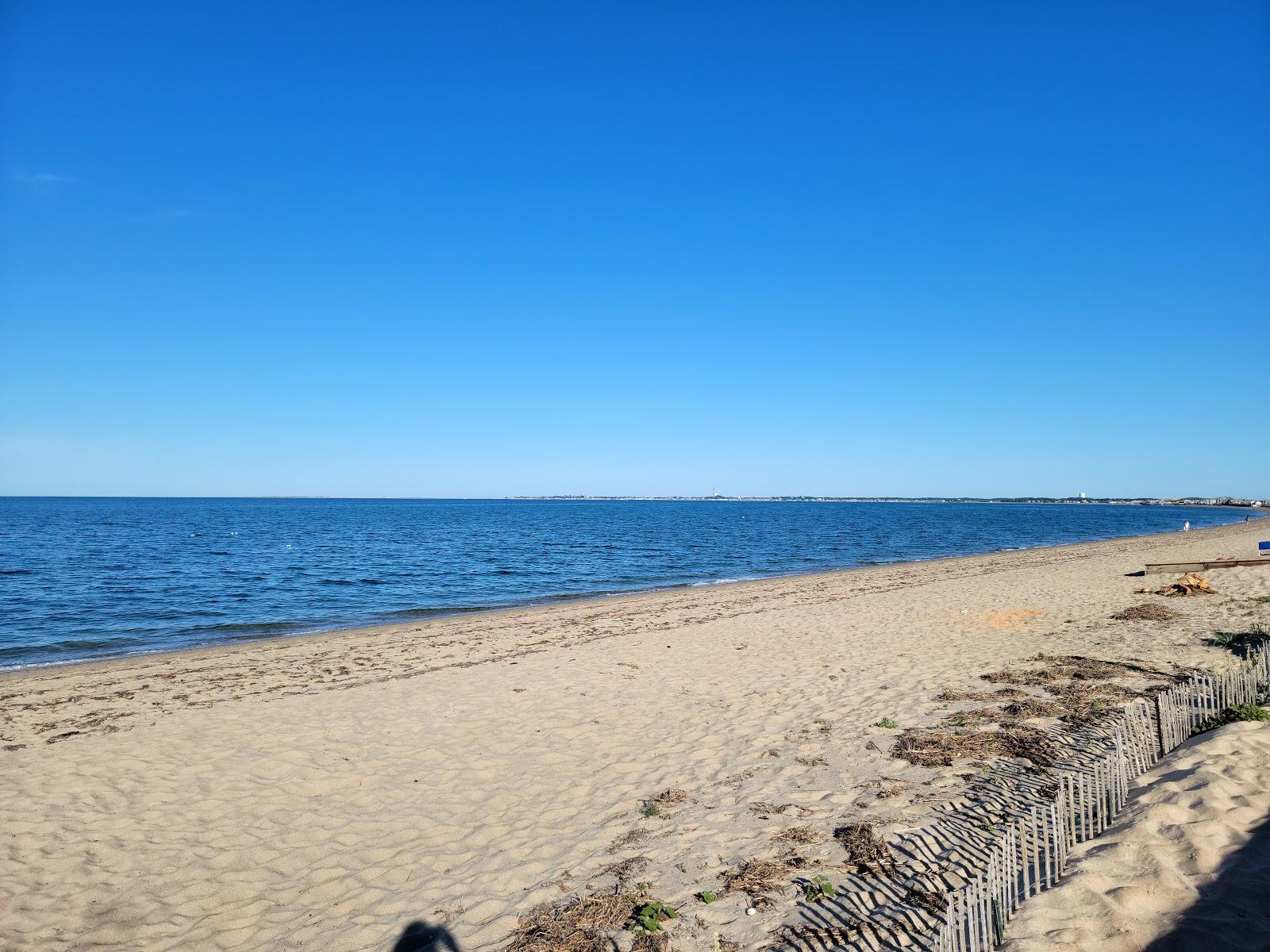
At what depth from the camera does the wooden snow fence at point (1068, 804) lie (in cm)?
452

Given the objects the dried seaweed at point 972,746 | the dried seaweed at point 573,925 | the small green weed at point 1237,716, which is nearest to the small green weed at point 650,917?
the dried seaweed at point 573,925

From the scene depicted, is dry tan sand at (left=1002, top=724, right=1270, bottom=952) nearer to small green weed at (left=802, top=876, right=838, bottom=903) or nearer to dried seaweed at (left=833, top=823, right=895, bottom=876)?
dried seaweed at (left=833, top=823, right=895, bottom=876)

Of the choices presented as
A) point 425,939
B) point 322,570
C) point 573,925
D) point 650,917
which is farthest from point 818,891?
point 322,570

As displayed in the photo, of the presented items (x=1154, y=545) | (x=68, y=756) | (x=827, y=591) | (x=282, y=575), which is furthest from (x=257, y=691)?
(x=1154, y=545)

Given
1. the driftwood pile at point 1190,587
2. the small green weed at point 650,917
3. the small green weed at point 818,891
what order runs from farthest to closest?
the driftwood pile at point 1190,587
the small green weed at point 818,891
the small green weed at point 650,917

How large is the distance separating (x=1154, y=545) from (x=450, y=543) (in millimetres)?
50970

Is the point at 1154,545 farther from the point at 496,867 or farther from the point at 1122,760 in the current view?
the point at 496,867

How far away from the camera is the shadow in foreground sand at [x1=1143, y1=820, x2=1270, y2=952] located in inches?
171

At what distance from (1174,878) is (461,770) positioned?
7.53m

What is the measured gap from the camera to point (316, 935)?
220 inches

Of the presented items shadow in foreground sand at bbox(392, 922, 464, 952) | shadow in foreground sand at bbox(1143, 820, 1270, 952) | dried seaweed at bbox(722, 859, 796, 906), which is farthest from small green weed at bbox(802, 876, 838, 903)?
shadow in foreground sand at bbox(392, 922, 464, 952)

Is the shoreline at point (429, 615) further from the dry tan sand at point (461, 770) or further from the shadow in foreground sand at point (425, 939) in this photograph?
the shadow in foreground sand at point (425, 939)

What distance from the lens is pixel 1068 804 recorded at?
595cm

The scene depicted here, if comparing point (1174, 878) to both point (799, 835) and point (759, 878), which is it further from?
point (759, 878)
